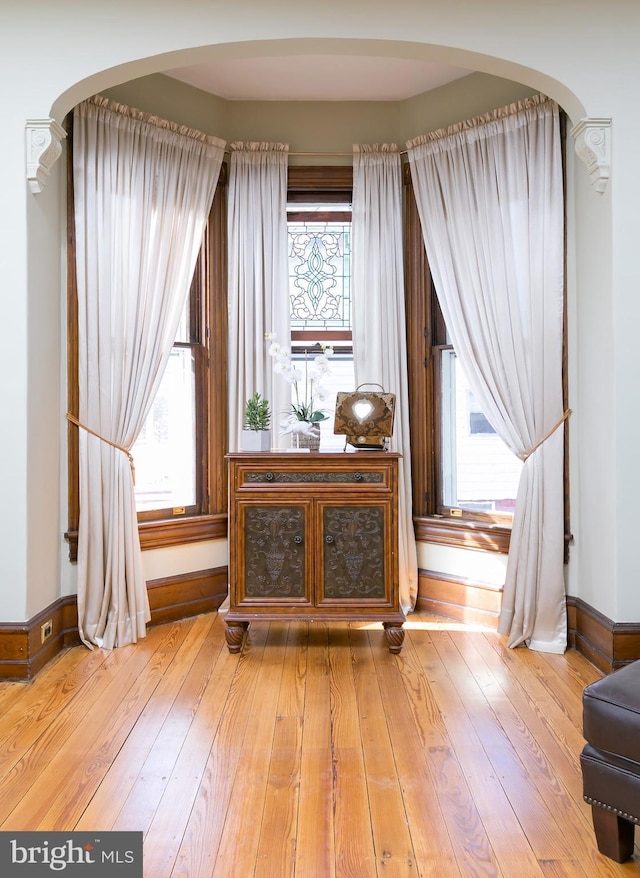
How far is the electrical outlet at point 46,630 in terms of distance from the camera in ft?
10.6

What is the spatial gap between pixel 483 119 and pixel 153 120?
6.01 feet

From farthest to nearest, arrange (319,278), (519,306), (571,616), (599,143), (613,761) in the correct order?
(319,278)
(519,306)
(571,616)
(599,143)
(613,761)

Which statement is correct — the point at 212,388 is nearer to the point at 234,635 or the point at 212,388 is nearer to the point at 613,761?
the point at 234,635

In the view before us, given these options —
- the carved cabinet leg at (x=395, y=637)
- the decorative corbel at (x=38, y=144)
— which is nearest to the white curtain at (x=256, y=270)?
the decorative corbel at (x=38, y=144)

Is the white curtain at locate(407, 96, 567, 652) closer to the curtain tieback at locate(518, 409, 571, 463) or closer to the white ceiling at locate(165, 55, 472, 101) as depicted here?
the curtain tieback at locate(518, 409, 571, 463)

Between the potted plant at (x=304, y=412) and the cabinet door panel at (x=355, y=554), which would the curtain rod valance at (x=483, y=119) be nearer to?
the potted plant at (x=304, y=412)

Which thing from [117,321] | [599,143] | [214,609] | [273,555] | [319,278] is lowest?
[214,609]

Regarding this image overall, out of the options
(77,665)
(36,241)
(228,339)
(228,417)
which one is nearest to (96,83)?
(36,241)

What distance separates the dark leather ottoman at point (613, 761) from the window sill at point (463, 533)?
198 cm

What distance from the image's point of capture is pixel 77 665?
3285 millimetres

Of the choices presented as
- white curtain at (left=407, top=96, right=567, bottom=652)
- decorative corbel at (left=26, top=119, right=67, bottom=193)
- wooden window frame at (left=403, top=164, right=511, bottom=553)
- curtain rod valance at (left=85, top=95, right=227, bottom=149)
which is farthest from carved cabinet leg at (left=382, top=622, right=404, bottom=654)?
curtain rod valance at (left=85, top=95, right=227, bottom=149)

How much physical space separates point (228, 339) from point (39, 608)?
1.90 meters

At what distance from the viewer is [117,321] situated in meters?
3.68

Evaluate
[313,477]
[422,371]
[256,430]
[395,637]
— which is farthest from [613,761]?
[422,371]
